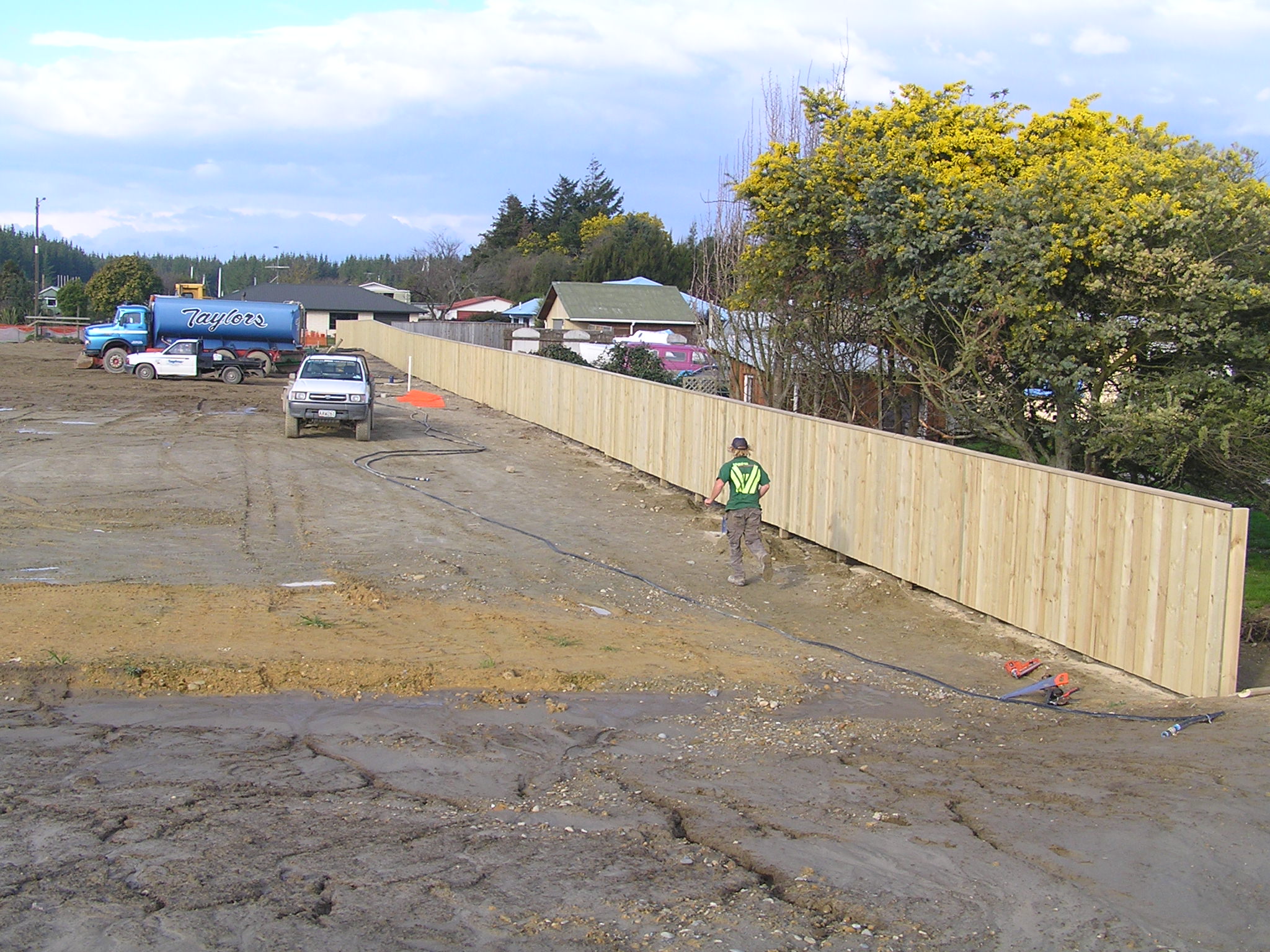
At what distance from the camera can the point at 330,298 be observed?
96938 mm

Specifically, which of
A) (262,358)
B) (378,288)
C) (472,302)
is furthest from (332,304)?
(262,358)

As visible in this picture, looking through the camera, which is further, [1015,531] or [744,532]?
[744,532]

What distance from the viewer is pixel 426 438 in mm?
24688

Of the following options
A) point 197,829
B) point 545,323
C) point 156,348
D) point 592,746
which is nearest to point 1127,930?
point 592,746

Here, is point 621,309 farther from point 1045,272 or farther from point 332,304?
point 1045,272

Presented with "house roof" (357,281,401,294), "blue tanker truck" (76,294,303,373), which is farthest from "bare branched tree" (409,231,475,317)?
"blue tanker truck" (76,294,303,373)

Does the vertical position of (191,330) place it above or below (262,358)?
above

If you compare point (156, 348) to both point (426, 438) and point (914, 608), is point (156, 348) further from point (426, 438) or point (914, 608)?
point (914, 608)

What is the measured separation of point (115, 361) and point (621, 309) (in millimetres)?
30907

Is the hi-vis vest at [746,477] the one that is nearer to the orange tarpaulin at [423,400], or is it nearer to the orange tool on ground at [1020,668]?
the orange tool on ground at [1020,668]

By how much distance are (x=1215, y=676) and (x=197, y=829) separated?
699 centimetres

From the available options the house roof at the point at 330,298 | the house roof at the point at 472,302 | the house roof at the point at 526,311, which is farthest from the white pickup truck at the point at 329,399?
the house roof at the point at 472,302

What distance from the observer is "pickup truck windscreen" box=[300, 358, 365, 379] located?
23797 mm

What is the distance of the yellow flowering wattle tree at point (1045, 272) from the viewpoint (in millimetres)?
12930
